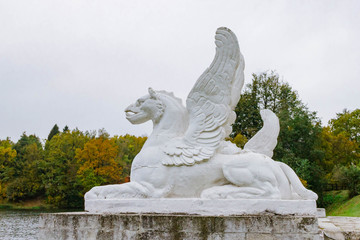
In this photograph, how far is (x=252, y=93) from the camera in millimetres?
21734

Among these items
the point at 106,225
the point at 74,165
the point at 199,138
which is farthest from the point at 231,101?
the point at 74,165

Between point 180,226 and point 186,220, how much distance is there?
89 millimetres

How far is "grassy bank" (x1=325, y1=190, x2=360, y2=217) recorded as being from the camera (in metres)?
16.7

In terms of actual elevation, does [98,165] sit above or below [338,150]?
below

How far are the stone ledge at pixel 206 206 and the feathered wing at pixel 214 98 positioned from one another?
2.23 feet

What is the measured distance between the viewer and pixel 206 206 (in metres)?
3.74

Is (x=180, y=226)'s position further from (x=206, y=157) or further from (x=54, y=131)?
(x=54, y=131)

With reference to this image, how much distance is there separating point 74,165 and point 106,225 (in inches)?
853

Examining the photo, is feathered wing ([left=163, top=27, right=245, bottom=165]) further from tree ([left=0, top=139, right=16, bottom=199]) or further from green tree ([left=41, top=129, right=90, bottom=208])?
tree ([left=0, top=139, right=16, bottom=199])

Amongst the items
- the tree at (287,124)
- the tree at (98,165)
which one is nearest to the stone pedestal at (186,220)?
the tree at (287,124)

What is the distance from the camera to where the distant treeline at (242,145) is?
1914 centimetres

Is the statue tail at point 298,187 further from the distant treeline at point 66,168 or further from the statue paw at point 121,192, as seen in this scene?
the distant treeline at point 66,168

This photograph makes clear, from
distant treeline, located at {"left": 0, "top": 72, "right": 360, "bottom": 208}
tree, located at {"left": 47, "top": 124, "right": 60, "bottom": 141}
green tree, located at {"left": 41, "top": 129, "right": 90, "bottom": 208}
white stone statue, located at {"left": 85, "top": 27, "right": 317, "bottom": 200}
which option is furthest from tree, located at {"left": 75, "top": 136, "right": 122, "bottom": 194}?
tree, located at {"left": 47, "top": 124, "right": 60, "bottom": 141}

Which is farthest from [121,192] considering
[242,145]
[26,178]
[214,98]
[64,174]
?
[26,178]
